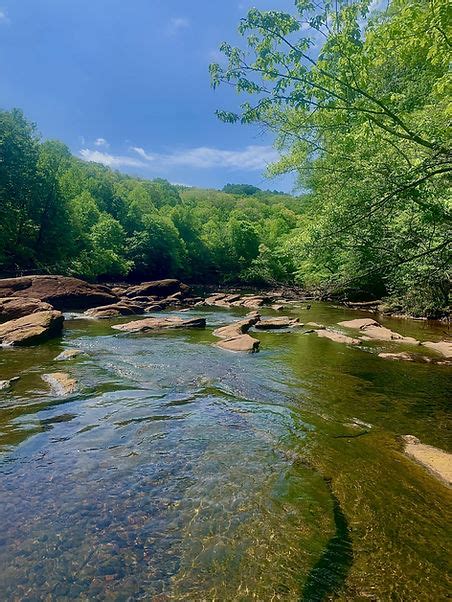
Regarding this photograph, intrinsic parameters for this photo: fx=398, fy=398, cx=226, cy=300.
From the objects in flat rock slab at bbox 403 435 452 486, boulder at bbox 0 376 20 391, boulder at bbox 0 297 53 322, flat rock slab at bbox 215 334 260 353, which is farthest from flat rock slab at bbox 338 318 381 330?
boulder at bbox 0 376 20 391

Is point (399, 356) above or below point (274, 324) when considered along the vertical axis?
above

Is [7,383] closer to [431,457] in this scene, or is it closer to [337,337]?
[431,457]

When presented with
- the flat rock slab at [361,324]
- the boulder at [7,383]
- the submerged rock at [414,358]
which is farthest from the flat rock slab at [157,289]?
the boulder at [7,383]

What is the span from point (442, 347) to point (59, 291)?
935 inches

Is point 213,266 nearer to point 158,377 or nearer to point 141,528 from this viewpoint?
point 158,377

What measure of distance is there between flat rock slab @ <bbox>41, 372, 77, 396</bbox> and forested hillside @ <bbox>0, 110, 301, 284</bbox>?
25.0ft

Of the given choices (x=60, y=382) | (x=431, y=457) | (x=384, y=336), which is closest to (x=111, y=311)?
(x=60, y=382)

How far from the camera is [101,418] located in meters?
8.04

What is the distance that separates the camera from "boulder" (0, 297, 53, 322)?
2017 cm

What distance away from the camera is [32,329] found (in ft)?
52.2

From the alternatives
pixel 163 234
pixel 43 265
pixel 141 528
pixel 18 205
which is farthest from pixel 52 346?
pixel 163 234

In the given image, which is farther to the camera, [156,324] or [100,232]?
[100,232]

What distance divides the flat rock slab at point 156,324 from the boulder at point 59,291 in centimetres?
876

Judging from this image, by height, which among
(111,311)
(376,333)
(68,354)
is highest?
(376,333)
